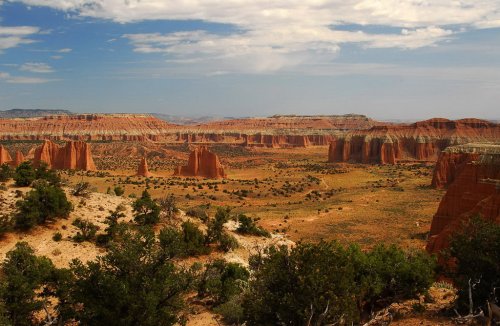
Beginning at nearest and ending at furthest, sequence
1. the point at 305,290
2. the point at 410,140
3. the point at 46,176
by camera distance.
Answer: the point at 305,290 → the point at 46,176 → the point at 410,140

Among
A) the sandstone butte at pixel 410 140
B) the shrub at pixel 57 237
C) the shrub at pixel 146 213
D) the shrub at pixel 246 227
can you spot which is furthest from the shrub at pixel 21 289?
the sandstone butte at pixel 410 140

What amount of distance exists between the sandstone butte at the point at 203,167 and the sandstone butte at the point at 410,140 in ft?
182

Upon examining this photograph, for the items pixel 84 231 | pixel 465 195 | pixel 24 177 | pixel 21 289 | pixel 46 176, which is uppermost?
pixel 24 177

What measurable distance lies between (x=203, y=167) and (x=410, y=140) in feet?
235

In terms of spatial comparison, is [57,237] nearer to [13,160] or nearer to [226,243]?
[226,243]

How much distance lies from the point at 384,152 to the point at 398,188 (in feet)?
161

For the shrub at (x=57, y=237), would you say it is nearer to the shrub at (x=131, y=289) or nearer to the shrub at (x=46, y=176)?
the shrub at (x=46, y=176)

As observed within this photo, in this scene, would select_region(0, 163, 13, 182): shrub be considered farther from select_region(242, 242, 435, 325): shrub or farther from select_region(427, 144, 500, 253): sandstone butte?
select_region(427, 144, 500, 253): sandstone butte

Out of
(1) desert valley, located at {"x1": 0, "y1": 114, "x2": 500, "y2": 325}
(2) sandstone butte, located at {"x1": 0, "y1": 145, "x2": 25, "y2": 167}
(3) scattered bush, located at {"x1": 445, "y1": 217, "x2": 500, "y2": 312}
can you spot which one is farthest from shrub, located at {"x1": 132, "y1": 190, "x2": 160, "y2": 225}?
(2) sandstone butte, located at {"x1": 0, "y1": 145, "x2": 25, "y2": 167}

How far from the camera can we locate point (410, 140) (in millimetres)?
123500

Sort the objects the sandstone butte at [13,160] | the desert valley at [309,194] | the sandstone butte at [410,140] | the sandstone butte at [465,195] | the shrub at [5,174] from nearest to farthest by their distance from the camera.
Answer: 1. the desert valley at [309,194]
2. the sandstone butte at [465,195]
3. the shrub at [5,174]
4. the sandstone butte at [13,160]
5. the sandstone butte at [410,140]

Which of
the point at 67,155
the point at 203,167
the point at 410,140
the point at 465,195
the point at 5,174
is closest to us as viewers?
the point at 465,195

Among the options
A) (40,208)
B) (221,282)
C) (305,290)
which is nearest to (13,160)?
(40,208)

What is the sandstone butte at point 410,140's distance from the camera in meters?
116
